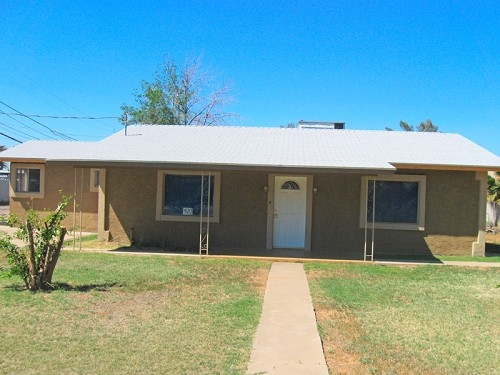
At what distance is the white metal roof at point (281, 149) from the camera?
1225cm

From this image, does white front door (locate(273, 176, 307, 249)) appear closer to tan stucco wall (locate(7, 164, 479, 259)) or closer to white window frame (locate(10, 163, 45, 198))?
tan stucco wall (locate(7, 164, 479, 259))

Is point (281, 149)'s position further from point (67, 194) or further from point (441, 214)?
point (67, 194)

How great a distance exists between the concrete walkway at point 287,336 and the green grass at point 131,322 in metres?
0.17

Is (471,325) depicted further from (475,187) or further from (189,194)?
(189,194)

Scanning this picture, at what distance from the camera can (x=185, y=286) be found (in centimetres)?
891

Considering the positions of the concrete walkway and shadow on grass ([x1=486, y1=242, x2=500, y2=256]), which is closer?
the concrete walkway

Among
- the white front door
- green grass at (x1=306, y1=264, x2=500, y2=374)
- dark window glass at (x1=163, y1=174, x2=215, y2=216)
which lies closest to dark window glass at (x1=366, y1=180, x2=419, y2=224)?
the white front door

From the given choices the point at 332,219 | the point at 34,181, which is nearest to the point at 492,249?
the point at 332,219

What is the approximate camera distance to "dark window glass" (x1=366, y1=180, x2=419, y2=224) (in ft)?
45.8

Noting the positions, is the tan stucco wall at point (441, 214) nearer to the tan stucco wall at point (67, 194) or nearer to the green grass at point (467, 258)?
the green grass at point (467, 258)

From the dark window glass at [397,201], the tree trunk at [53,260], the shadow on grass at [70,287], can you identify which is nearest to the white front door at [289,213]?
the dark window glass at [397,201]

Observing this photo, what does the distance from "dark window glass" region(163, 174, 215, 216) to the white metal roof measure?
0.95m

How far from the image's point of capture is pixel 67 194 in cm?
1872

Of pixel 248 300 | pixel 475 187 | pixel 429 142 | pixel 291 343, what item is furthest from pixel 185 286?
pixel 429 142
